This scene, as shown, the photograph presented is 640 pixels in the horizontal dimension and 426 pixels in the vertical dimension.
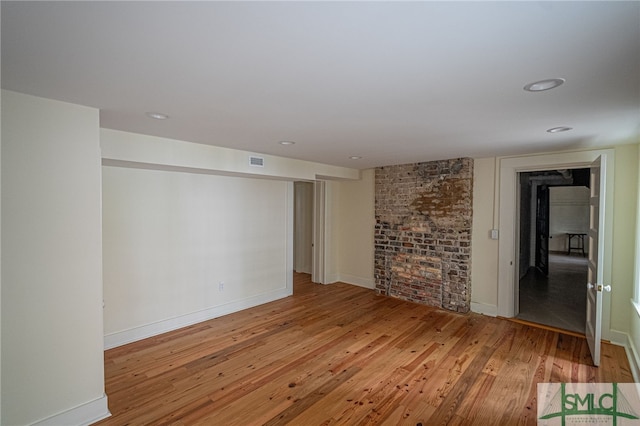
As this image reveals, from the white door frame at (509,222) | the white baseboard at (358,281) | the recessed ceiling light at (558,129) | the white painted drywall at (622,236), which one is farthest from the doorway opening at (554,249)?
the white baseboard at (358,281)

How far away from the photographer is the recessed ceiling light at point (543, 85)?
5.75ft

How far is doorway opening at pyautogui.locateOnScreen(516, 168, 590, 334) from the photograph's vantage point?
15.5 feet

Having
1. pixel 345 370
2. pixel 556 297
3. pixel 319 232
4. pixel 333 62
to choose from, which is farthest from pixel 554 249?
pixel 333 62

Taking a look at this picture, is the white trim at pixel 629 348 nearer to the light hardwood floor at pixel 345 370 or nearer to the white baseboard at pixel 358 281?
the light hardwood floor at pixel 345 370

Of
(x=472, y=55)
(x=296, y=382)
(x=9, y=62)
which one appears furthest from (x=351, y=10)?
(x=296, y=382)

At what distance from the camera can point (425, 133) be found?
3037mm

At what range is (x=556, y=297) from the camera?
5.43 m

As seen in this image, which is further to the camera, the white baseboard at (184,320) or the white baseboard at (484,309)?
the white baseboard at (484,309)

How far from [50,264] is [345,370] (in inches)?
101

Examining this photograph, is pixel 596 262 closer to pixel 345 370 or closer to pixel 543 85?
pixel 543 85

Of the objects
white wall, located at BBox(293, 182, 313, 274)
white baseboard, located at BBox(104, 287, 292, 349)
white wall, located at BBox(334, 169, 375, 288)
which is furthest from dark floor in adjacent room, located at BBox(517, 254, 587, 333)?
white wall, located at BBox(293, 182, 313, 274)

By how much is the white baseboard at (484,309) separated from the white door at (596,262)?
44.7 inches

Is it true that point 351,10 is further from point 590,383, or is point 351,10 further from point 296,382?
point 590,383

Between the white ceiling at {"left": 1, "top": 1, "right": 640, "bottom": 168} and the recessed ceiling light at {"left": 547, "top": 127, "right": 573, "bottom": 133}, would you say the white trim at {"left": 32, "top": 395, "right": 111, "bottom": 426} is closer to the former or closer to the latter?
the white ceiling at {"left": 1, "top": 1, "right": 640, "bottom": 168}
